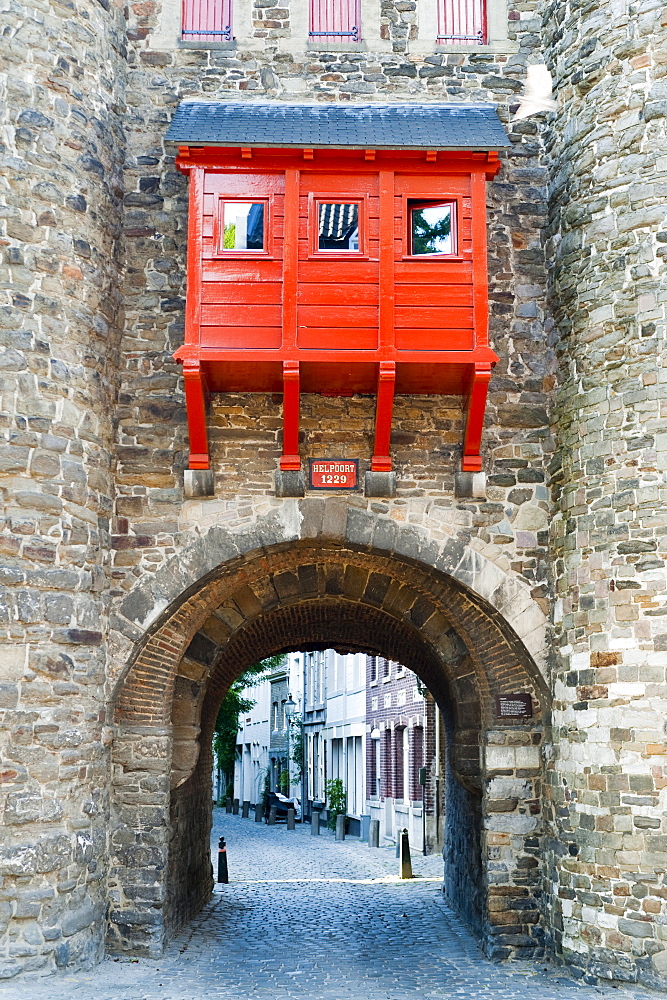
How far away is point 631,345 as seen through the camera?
346 inches

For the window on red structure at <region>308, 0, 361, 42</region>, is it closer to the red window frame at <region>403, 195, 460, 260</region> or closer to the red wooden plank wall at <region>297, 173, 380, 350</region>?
the red wooden plank wall at <region>297, 173, 380, 350</region>

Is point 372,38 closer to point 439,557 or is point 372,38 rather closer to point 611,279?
point 611,279

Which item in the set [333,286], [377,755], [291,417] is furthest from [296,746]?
[333,286]

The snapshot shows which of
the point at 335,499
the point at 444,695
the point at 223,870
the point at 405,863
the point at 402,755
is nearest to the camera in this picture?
the point at 335,499

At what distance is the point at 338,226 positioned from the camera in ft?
30.9

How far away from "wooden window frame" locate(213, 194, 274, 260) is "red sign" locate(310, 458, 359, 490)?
1835mm

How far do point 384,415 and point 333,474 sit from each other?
2.37ft

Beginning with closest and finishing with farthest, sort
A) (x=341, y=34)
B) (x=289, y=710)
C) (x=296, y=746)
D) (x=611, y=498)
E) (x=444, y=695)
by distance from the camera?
1. (x=611, y=498)
2. (x=341, y=34)
3. (x=444, y=695)
4. (x=289, y=710)
5. (x=296, y=746)

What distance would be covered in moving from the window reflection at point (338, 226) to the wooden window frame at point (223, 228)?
0.43m

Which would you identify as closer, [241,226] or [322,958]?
[241,226]

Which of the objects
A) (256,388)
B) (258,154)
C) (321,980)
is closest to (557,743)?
(321,980)

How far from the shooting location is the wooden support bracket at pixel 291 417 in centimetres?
906

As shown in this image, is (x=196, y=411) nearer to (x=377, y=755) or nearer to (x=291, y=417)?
(x=291, y=417)

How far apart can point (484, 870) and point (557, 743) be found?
53.4 inches
